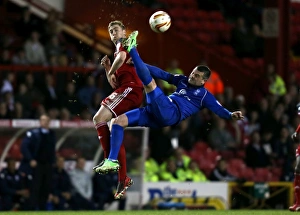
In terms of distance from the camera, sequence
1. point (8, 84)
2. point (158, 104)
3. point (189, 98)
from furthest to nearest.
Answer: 1. point (8, 84)
2. point (189, 98)
3. point (158, 104)

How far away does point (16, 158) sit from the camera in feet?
63.7

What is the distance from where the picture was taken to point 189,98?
1419 centimetres

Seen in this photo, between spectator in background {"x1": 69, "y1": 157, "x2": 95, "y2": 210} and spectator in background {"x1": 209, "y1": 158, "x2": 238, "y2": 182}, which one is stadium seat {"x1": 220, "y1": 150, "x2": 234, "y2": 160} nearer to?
spectator in background {"x1": 209, "y1": 158, "x2": 238, "y2": 182}

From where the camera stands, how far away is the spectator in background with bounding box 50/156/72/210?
63.5ft

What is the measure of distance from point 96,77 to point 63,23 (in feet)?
7.40

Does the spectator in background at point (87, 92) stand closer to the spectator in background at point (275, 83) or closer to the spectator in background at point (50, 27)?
the spectator in background at point (50, 27)

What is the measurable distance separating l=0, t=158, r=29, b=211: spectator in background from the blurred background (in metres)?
0.02

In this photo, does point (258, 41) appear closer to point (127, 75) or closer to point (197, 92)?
point (197, 92)

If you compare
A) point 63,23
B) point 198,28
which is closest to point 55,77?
point 63,23

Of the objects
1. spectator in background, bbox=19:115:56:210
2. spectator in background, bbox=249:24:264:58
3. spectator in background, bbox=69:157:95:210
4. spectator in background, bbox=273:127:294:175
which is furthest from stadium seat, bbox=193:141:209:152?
spectator in background, bbox=249:24:264:58

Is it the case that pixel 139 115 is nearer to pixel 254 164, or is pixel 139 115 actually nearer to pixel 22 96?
pixel 22 96

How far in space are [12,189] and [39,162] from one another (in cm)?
67

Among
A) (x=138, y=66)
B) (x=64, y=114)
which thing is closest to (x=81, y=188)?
(x=64, y=114)

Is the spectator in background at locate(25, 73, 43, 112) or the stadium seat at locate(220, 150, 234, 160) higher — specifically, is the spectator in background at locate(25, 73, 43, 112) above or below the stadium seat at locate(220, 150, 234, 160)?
above
